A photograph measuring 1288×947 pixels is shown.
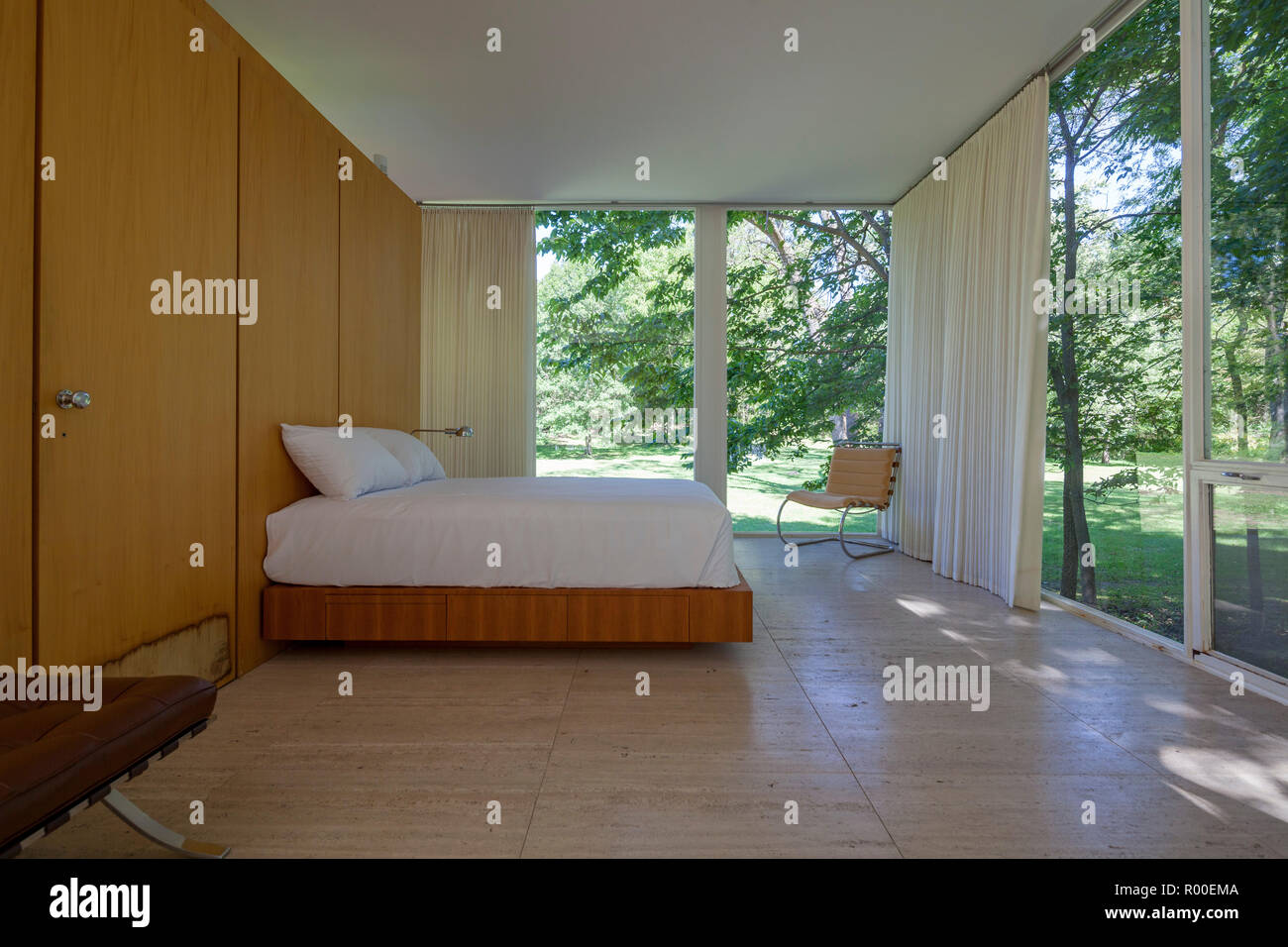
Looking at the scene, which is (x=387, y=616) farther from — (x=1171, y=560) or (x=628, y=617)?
(x=1171, y=560)

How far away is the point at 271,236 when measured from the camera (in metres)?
2.84

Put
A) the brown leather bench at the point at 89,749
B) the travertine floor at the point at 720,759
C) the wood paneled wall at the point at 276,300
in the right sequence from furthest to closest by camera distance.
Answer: the wood paneled wall at the point at 276,300 < the travertine floor at the point at 720,759 < the brown leather bench at the point at 89,749

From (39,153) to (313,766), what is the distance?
1.71 m

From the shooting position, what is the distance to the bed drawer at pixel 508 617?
2768 mm

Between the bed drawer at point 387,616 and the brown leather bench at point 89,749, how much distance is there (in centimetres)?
133

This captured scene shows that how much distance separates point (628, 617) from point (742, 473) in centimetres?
439

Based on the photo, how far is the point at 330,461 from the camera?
9.73ft

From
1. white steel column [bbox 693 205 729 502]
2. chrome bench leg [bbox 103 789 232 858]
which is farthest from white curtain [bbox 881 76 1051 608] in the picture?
chrome bench leg [bbox 103 789 232 858]

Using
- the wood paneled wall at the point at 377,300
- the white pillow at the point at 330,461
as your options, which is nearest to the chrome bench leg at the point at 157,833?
the white pillow at the point at 330,461

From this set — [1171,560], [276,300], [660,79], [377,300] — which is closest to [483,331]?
[377,300]

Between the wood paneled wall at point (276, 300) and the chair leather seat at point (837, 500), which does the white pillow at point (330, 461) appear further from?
the chair leather seat at point (837, 500)

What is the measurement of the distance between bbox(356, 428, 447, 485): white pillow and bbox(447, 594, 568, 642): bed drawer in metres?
1.03
